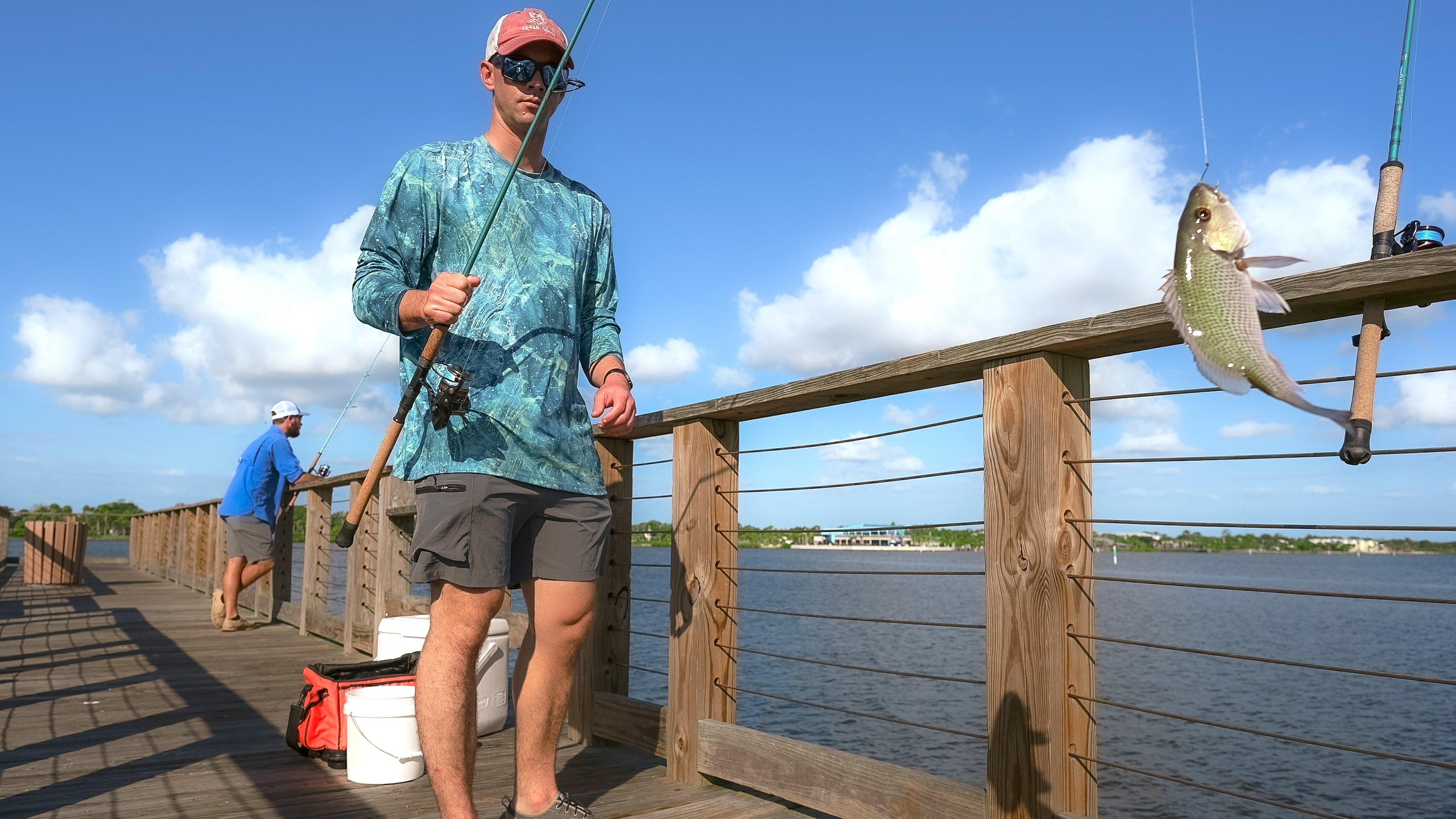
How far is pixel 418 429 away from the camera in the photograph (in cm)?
218

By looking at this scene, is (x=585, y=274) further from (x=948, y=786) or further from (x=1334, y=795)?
(x=1334, y=795)

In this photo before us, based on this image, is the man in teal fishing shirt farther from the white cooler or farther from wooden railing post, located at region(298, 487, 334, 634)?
wooden railing post, located at region(298, 487, 334, 634)

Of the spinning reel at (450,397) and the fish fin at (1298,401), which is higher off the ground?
the spinning reel at (450,397)

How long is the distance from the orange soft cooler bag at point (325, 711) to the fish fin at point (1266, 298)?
265 centimetres

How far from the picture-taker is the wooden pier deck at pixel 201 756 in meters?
2.63

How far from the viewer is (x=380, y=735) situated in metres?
2.89

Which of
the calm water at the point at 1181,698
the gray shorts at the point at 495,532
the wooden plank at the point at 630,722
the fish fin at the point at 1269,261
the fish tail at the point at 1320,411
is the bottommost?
the calm water at the point at 1181,698

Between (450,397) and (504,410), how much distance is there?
0.40 feet

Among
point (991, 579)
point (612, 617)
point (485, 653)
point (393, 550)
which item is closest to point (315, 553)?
point (393, 550)

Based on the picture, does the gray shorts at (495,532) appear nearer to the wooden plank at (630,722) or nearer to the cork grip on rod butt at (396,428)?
the cork grip on rod butt at (396,428)

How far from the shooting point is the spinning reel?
81.3 inches

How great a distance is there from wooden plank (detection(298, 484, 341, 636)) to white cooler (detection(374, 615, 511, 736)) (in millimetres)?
3244

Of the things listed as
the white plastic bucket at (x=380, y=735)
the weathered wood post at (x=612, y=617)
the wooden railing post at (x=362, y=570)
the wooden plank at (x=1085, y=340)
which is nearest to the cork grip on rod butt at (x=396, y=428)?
the white plastic bucket at (x=380, y=735)

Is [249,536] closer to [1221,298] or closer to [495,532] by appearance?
[495,532]
